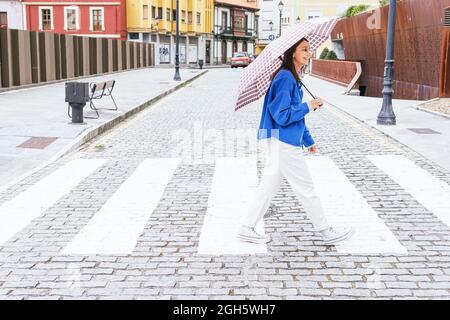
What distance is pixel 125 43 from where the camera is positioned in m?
42.5

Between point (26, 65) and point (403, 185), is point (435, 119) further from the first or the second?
point (26, 65)

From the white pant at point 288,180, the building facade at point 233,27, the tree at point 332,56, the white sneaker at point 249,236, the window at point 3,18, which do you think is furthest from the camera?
the building facade at point 233,27

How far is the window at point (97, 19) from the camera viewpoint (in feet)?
192

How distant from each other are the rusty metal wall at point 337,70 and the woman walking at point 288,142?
65.4 feet

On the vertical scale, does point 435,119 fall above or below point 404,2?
below

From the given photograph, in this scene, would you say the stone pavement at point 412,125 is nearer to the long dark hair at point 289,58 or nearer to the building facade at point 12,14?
the long dark hair at point 289,58

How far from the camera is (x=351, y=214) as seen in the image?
6.21 meters

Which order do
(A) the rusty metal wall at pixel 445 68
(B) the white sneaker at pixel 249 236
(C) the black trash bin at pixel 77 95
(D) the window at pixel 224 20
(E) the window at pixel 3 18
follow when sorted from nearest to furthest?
(B) the white sneaker at pixel 249 236 → (C) the black trash bin at pixel 77 95 → (A) the rusty metal wall at pixel 445 68 → (E) the window at pixel 3 18 → (D) the window at pixel 224 20

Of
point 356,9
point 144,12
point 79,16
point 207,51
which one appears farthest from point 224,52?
point 356,9

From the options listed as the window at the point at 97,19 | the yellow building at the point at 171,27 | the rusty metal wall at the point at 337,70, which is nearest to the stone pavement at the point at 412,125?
the rusty metal wall at the point at 337,70

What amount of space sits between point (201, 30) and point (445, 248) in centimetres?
Result: 6905

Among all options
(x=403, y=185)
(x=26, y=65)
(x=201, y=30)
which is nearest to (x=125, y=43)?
(x=26, y=65)

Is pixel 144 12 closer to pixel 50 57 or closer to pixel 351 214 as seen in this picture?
pixel 50 57

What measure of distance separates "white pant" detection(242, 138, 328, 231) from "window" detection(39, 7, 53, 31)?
2288 inches
